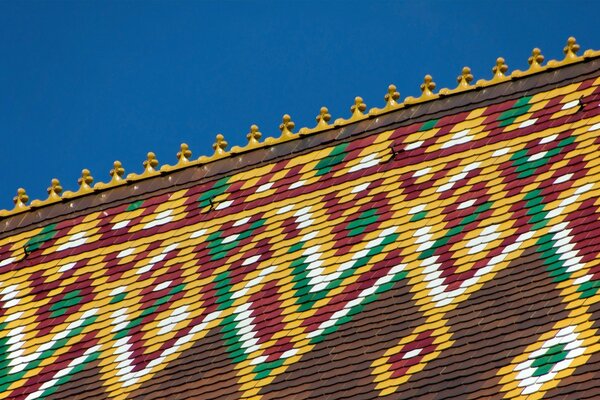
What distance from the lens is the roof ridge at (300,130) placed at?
3041 cm

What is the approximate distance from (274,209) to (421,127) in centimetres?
220

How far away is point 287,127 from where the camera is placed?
1223 inches

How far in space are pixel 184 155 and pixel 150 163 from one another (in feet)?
1.52

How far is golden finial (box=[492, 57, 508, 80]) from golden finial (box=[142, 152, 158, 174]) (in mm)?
4625

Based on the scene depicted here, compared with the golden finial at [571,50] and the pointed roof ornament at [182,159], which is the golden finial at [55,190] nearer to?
the pointed roof ornament at [182,159]

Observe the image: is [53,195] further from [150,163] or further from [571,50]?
[571,50]

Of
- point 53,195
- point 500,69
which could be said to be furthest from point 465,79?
point 53,195

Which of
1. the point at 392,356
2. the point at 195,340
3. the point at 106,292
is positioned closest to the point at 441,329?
the point at 392,356

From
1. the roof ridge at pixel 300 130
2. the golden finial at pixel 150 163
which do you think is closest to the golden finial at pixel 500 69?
the roof ridge at pixel 300 130

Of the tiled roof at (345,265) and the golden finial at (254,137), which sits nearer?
the tiled roof at (345,265)

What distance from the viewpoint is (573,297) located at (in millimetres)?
26156

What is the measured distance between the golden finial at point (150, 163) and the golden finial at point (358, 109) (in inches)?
106

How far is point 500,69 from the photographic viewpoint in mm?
30547

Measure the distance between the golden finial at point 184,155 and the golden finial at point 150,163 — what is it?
32 cm
